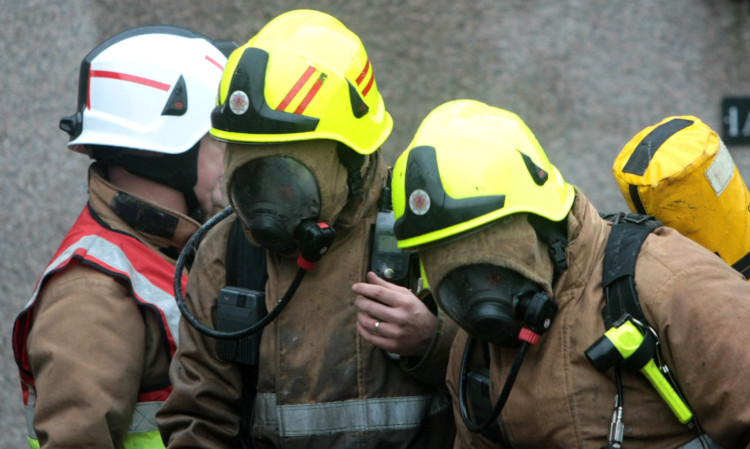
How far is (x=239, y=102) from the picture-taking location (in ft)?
7.22

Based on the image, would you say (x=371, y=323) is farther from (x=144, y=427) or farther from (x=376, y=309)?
(x=144, y=427)

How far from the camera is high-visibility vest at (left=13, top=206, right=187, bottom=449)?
2566 mm

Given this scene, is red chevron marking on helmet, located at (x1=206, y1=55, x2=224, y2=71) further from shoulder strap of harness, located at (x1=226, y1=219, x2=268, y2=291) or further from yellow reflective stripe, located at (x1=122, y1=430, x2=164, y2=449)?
yellow reflective stripe, located at (x1=122, y1=430, x2=164, y2=449)

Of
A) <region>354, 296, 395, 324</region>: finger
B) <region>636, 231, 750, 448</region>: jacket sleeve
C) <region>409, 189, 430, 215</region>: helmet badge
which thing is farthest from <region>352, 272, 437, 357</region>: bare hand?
<region>636, 231, 750, 448</region>: jacket sleeve

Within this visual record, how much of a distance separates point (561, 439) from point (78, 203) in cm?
354

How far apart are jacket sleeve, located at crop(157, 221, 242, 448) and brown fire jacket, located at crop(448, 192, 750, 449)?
0.77 metres

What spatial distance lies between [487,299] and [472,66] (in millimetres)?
2892

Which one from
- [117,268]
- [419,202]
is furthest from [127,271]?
[419,202]

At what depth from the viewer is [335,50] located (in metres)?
2.28

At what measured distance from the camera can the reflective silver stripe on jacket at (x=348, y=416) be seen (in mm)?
2264

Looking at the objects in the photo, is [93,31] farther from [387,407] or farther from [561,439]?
[561,439]

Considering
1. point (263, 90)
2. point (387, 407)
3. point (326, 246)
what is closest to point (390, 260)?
point (326, 246)

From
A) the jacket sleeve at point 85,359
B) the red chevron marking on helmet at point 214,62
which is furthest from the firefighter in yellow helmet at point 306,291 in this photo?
the red chevron marking on helmet at point 214,62

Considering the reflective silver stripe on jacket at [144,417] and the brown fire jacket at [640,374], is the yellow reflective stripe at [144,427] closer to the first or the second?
the reflective silver stripe on jacket at [144,417]
